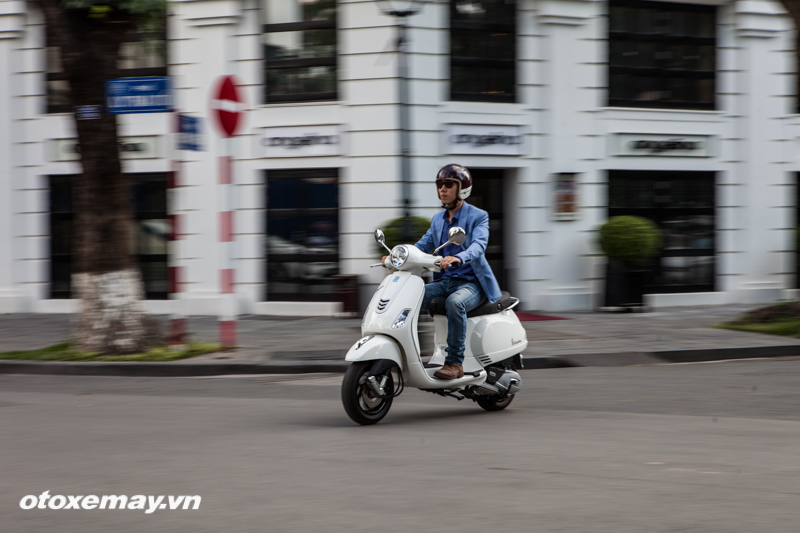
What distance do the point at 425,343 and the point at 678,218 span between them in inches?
431

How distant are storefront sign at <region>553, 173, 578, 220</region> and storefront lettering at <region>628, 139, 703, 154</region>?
1.37 m

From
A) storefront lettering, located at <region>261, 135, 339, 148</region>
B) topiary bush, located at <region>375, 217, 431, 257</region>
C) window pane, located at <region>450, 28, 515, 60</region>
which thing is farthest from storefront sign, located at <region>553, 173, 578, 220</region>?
storefront lettering, located at <region>261, 135, 339, 148</region>

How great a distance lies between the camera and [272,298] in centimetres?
1466

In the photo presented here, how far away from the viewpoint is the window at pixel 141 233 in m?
15.4

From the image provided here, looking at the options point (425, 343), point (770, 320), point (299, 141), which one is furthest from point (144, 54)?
point (425, 343)

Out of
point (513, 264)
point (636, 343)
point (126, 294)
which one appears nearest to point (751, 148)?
point (513, 264)

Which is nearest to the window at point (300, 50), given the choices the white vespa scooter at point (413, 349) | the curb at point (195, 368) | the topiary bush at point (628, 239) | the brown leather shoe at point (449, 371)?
the topiary bush at point (628, 239)

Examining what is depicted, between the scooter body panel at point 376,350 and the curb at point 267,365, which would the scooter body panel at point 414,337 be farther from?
the curb at point 267,365

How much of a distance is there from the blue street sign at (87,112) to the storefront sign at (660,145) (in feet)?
29.3

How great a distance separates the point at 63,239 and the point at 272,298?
4215 millimetres

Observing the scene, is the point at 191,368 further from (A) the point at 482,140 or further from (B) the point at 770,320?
(B) the point at 770,320

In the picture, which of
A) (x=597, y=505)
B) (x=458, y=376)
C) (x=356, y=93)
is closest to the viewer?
(x=597, y=505)

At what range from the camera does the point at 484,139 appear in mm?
14344

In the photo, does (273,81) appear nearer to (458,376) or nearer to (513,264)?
(513,264)
